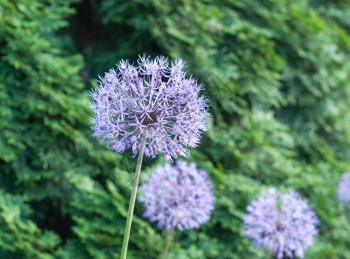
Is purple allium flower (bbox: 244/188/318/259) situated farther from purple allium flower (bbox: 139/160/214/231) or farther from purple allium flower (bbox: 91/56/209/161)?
purple allium flower (bbox: 91/56/209/161)

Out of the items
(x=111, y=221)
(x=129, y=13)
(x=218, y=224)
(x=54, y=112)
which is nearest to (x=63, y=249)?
(x=111, y=221)

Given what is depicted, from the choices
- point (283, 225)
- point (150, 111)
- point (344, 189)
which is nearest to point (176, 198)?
point (283, 225)

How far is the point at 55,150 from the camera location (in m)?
3.06

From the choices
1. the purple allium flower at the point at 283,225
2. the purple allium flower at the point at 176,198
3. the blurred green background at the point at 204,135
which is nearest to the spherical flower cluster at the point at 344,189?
the blurred green background at the point at 204,135

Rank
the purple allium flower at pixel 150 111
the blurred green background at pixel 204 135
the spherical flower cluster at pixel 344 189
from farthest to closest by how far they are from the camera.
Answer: the spherical flower cluster at pixel 344 189 → the blurred green background at pixel 204 135 → the purple allium flower at pixel 150 111

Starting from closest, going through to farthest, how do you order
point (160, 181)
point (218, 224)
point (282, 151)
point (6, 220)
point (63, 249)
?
point (160, 181) < point (6, 220) < point (63, 249) < point (218, 224) < point (282, 151)

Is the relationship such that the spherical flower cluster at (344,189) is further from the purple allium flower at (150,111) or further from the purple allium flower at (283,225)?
the purple allium flower at (150,111)

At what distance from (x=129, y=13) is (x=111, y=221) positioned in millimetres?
1246

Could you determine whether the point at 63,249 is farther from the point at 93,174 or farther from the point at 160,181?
the point at 160,181

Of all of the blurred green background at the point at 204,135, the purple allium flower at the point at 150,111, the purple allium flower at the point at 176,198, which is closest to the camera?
the purple allium flower at the point at 150,111

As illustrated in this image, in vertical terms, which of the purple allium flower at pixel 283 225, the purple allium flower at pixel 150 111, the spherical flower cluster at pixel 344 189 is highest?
the spherical flower cluster at pixel 344 189

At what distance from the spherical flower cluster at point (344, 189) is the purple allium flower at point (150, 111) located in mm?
2112

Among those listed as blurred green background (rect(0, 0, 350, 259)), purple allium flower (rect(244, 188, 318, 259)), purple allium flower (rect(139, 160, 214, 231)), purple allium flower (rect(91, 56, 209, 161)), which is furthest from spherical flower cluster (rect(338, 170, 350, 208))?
purple allium flower (rect(91, 56, 209, 161))

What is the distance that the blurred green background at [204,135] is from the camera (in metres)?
2.95
